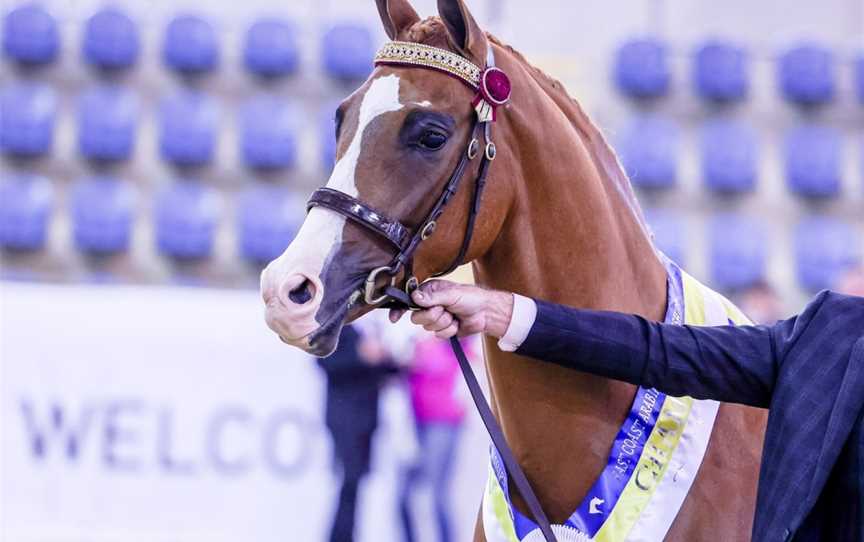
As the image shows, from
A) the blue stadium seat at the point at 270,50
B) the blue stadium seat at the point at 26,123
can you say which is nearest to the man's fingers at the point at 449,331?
the blue stadium seat at the point at 26,123

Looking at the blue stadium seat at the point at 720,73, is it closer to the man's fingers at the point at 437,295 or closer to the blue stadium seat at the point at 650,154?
the blue stadium seat at the point at 650,154

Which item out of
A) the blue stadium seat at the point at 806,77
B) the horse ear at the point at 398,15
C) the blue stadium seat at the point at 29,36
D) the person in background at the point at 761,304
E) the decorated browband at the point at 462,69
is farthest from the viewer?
the blue stadium seat at the point at 806,77

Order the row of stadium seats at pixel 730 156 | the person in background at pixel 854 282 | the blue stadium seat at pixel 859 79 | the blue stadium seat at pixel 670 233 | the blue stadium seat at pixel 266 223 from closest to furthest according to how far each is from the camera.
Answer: the person in background at pixel 854 282, the blue stadium seat at pixel 266 223, the blue stadium seat at pixel 670 233, the row of stadium seats at pixel 730 156, the blue stadium seat at pixel 859 79

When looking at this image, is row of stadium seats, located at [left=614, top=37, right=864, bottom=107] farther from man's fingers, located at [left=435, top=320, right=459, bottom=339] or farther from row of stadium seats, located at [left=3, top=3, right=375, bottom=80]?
man's fingers, located at [left=435, top=320, right=459, bottom=339]

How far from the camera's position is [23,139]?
8.47 metres

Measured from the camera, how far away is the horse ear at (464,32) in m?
2.03

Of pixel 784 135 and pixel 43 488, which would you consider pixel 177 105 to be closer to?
pixel 43 488

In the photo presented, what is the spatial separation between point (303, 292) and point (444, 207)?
333 millimetres

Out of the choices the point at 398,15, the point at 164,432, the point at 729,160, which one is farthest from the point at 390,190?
the point at 729,160

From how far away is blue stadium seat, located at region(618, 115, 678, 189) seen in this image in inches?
350

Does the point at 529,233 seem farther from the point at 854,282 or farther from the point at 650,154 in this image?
the point at 650,154

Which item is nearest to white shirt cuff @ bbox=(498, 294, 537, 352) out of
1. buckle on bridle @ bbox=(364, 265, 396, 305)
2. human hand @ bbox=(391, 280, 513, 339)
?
human hand @ bbox=(391, 280, 513, 339)

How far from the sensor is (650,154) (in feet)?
29.2

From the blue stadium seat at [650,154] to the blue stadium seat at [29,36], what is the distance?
192 inches
